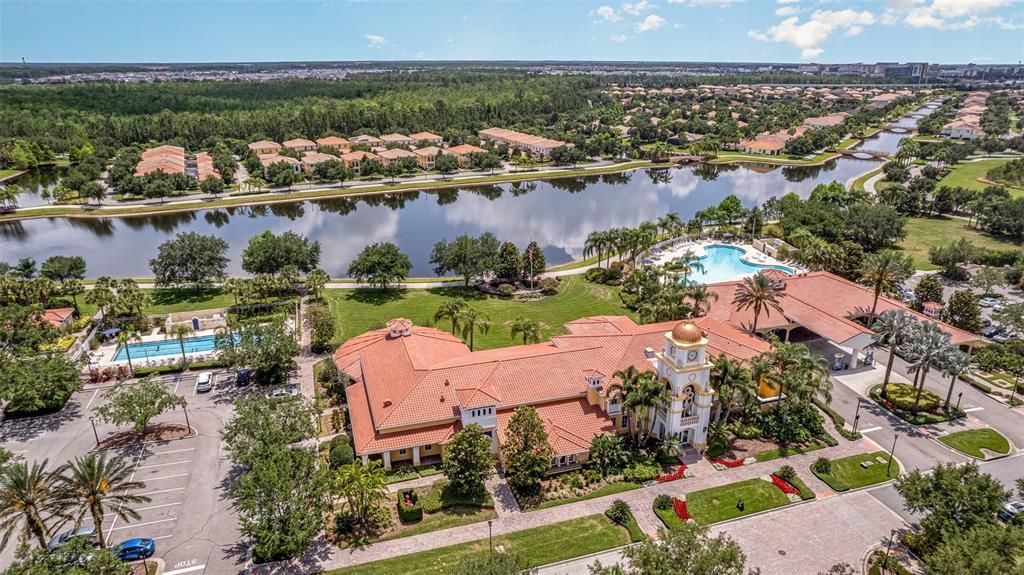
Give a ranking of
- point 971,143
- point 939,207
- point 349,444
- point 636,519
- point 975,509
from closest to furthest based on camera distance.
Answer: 1. point 975,509
2. point 636,519
3. point 349,444
4. point 939,207
5. point 971,143

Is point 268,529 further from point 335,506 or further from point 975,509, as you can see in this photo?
point 975,509

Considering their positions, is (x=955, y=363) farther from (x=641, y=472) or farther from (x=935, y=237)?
(x=935, y=237)

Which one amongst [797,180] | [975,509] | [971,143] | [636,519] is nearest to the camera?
[975,509]

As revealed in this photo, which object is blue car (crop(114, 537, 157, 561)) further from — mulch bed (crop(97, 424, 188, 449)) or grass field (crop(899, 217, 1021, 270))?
grass field (crop(899, 217, 1021, 270))

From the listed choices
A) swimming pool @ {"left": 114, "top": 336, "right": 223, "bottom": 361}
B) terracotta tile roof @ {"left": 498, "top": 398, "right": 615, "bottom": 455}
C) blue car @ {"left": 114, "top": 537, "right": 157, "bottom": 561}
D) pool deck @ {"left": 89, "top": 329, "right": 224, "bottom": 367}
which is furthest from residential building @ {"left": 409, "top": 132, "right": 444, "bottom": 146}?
blue car @ {"left": 114, "top": 537, "right": 157, "bottom": 561}

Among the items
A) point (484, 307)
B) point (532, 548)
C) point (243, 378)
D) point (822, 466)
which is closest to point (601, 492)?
point (532, 548)

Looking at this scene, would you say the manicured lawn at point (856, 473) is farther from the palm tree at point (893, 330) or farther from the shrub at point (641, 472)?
the shrub at point (641, 472)

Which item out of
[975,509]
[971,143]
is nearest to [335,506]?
[975,509]

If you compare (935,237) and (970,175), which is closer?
(935,237)
